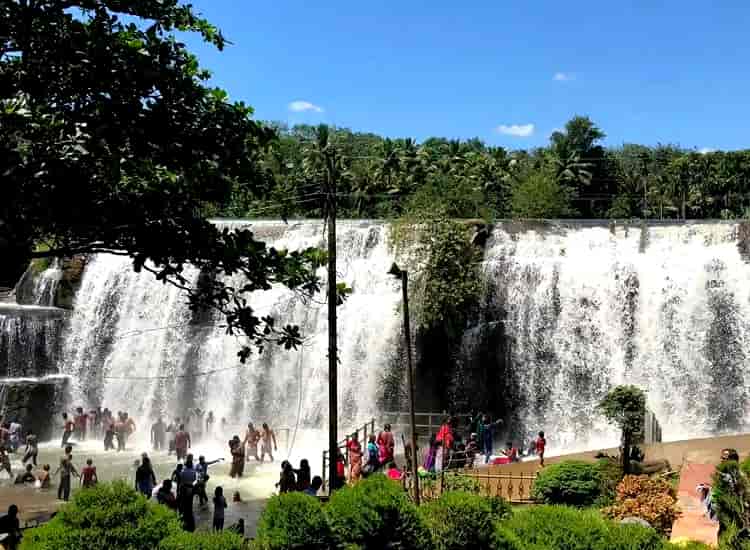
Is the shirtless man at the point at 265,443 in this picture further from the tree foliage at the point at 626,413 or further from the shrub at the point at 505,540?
the shrub at the point at 505,540

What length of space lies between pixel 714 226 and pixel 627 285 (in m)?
3.75

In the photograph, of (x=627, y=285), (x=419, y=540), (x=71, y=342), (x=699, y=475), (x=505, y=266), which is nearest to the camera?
(x=419, y=540)

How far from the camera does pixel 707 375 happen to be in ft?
75.0

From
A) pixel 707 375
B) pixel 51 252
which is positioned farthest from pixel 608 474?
pixel 51 252

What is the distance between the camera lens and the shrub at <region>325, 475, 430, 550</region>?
786 cm

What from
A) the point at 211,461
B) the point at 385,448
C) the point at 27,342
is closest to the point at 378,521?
the point at 385,448

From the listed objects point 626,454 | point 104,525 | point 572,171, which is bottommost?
point 626,454

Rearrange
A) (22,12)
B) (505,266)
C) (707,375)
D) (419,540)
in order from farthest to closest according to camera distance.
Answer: (505,266) → (707,375) → (419,540) → (22,12)

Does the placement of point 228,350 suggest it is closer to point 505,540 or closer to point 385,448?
point 385,448

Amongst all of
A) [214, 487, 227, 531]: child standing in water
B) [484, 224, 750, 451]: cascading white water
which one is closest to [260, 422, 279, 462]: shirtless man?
[484, 224, 750, 451]: cascading white water

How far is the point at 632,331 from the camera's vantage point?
24250 mm

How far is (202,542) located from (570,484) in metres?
9.73

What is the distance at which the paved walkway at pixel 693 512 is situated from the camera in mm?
11789

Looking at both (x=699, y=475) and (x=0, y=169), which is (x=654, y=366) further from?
(x=0, y=169)
